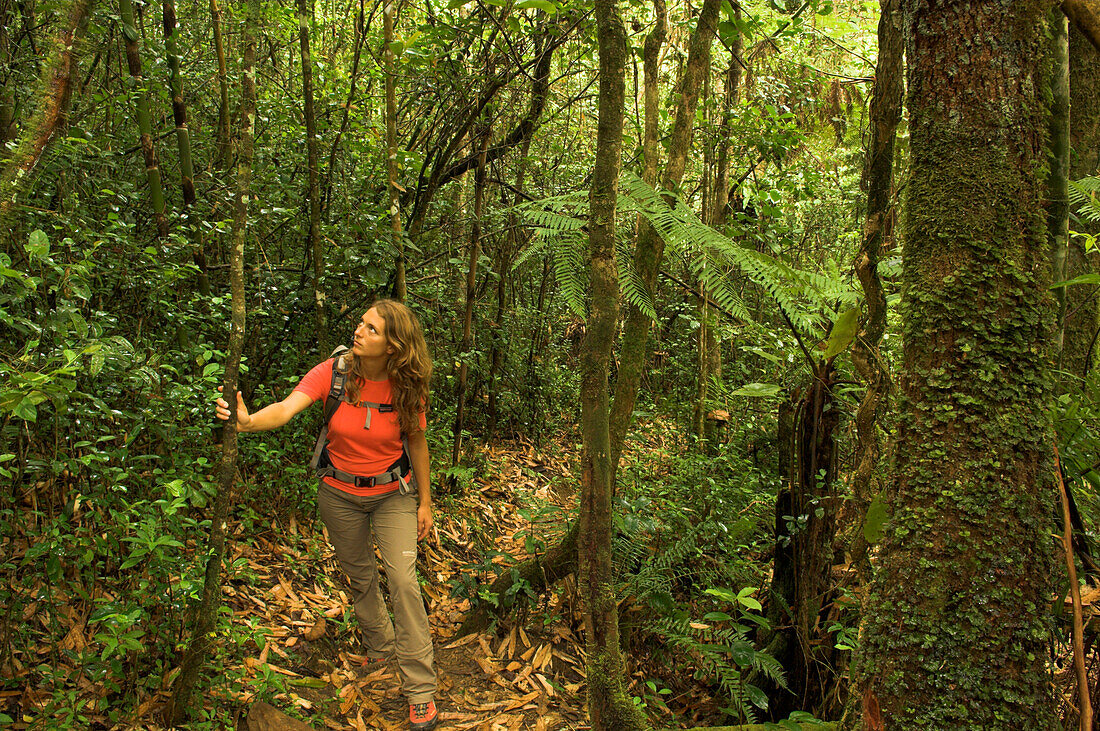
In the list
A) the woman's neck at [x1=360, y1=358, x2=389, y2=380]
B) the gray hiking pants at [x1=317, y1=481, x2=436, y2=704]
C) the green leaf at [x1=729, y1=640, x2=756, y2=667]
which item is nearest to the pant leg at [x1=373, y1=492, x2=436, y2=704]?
the gray hiking pants at [x1=317, y1=481, x2=436, y2=704]

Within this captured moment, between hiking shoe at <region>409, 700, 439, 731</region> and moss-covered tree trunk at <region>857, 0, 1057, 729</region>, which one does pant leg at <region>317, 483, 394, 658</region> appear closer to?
hiking shoe at <region>409, 700, 439, 731</region>

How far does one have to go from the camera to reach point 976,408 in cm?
170

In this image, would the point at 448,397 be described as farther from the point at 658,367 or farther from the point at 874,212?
the point at 874,212

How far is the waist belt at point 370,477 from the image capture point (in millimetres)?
3740

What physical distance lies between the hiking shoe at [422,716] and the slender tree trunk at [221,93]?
454 cm

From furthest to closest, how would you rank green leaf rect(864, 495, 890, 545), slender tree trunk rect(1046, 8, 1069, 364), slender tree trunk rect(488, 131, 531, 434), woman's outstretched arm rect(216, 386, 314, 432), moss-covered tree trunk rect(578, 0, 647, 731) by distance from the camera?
slender tree trunk rect(488, 131, 531, 434)
woman's outstretched arm rect(216, 386, 314, 432)
moss-covered tree trunk rect(578, 0, 647, 731)
green leaf rect(864, 495, 890, 545)
slender tree trunk rect(1046, 8, 1069, 364)

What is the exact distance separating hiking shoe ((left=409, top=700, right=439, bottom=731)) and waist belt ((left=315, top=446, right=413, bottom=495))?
3.98ft

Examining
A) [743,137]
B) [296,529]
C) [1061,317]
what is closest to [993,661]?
[1061,317]

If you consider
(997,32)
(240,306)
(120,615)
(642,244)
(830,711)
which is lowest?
(830,711)

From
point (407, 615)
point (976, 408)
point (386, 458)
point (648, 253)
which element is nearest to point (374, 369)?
point (386, 458)

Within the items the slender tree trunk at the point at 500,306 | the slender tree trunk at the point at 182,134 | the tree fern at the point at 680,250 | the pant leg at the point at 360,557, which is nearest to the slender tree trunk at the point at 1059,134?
the tree fern at the point at 680,250

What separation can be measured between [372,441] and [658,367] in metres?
7.01

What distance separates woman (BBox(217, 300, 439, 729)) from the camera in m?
3.68

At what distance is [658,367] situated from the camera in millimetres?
10156
